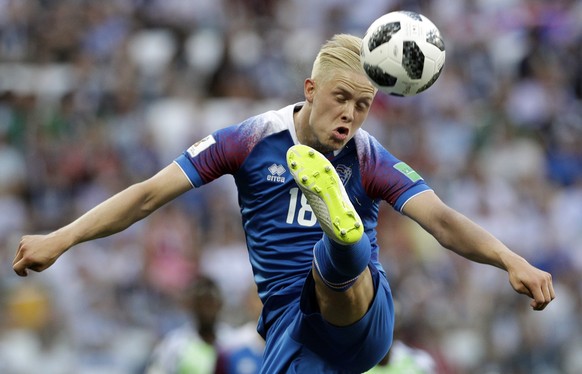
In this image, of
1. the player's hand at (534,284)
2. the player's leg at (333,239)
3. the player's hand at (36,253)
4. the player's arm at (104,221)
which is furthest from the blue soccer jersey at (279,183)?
the player's hand at (534,284)

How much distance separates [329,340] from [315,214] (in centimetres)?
73

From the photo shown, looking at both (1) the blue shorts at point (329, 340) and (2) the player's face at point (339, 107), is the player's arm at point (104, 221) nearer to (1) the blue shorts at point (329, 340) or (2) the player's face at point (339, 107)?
(2) the player's face at point (339, 107)

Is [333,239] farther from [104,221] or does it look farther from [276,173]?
[104,221]

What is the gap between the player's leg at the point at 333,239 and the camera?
556 cm

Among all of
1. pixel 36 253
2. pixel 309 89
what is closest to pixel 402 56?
pixel 309 89

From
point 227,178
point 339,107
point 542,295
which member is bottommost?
point 227,178

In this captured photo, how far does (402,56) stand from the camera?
590cm

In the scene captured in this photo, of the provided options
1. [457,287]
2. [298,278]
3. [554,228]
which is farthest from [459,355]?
[298,278]

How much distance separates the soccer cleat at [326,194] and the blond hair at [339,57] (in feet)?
1.96

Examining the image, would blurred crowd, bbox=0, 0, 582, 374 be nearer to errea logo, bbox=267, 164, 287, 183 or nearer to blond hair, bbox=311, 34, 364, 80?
errea logo, bbox=267, 164, 287, 183

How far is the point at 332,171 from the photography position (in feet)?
18.6

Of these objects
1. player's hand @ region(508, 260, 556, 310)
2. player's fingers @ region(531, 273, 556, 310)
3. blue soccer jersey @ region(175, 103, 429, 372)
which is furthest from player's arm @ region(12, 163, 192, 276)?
player's fingers @ region(531, 273, 556, 310)

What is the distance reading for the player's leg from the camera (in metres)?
5.56

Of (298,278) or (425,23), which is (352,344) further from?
(425,23)
